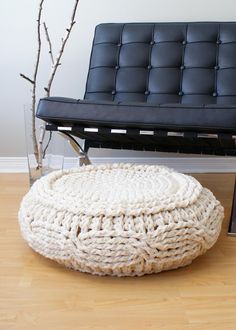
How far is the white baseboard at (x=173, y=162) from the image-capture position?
7.39ft

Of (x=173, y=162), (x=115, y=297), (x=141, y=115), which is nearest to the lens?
(x=115, y=297)

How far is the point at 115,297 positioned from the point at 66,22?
5.31 ft

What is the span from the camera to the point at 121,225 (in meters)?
1.00

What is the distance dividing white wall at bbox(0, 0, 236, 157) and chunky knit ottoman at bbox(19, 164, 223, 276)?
113cm

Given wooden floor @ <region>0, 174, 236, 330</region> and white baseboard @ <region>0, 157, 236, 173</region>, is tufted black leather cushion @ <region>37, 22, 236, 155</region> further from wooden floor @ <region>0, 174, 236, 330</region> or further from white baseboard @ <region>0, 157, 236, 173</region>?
wooden floor @ <region>0, 174, 236, 330</region>

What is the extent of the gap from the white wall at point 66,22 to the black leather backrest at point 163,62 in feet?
0.67

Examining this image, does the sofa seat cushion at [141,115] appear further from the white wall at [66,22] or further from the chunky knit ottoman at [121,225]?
the white wall at [66,22]

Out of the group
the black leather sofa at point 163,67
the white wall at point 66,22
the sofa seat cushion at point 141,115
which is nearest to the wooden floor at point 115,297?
the sofa seat cushion at point 141,115

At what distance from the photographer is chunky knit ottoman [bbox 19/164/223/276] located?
987mm

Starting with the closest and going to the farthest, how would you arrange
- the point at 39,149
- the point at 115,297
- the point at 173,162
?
the point at 115,297 < the point at 39,149 < the point at 173,162

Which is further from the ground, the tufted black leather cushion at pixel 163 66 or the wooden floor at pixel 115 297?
the tufted black leather cushion at pixel 163 66

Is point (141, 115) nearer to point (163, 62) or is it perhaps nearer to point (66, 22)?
point (163, 62)

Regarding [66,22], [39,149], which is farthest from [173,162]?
[66,22]

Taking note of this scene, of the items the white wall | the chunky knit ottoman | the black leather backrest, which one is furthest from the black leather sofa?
the chunky knit ottoman
